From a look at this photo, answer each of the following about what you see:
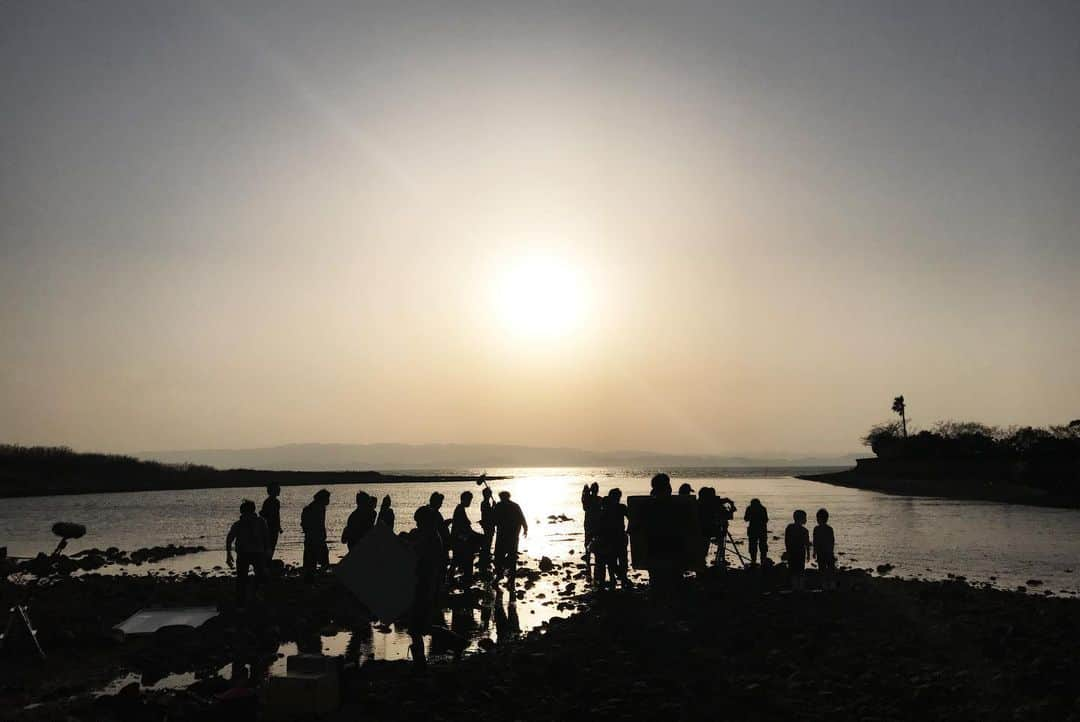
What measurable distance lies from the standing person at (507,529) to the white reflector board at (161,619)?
681 cm

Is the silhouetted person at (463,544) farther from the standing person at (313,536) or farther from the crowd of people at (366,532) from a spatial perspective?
the standing person at (313,536)

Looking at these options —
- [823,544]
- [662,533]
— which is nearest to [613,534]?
[823,544]

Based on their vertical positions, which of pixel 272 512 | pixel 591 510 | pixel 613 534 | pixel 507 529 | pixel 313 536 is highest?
pixel 272 512

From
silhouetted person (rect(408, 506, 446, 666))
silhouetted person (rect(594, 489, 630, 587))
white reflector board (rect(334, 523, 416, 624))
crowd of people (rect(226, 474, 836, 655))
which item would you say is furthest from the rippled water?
white reflector board (rect(334, 523, 416, 624))

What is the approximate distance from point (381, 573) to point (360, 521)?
6.76 meters

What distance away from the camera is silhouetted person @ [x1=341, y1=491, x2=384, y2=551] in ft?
58.9

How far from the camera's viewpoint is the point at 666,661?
40.4ft

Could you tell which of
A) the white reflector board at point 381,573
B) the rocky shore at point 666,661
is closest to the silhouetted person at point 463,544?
the rocky shore at point 666,661

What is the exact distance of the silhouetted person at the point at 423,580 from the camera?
38.1 ft

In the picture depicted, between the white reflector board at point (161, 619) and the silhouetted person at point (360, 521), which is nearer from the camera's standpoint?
the white reflector board at point (161, 619)

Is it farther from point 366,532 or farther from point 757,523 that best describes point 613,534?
point 366,532

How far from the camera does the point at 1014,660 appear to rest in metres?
12.0

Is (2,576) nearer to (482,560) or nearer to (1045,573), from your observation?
(482,560)

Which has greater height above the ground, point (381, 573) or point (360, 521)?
point (360, 521)
